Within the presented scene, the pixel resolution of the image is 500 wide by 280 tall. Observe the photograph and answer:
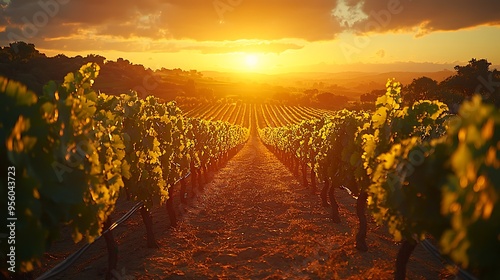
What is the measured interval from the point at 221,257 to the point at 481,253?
34.6ft

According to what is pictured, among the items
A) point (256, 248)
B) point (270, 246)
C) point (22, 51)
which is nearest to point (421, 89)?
point (270, 246)

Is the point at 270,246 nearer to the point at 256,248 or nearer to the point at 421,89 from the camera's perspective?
the point at 256,248

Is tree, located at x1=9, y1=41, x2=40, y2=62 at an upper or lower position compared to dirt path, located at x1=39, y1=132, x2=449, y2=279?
upper

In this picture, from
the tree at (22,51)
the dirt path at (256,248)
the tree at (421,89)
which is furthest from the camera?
the tree at (22,51)

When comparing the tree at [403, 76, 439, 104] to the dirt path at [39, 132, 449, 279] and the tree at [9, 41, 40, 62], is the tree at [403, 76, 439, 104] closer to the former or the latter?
the dirt path at [39, 132, 449, 279]

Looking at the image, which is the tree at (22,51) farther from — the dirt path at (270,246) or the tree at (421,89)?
the dirt path at (270,246)

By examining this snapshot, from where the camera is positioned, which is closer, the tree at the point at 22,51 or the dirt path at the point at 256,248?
the dirt path at the point at 256,248

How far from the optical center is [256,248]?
46.5ft

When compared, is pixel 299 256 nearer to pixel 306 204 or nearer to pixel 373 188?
pixel 373 188

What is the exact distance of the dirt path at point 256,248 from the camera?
1192 centimetres

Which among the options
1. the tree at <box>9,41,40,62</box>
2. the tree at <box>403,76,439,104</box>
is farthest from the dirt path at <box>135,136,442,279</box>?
the tree at <box>9,41,40,62</box>

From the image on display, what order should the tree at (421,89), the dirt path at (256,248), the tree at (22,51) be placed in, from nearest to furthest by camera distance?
the dirt path at (256,248) → the tree at (421,89) → the tree at (22,51)

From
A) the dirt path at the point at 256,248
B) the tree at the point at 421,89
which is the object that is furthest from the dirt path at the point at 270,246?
the tree at the point at 421,89

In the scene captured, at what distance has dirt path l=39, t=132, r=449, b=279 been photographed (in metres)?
11.9
